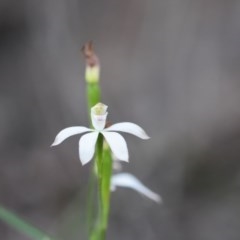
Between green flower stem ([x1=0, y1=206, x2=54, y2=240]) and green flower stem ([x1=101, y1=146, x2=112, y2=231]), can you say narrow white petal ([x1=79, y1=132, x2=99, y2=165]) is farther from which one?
green flower stem ([x1=0, y1=206, x2=54, y2=240])

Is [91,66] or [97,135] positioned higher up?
[91,66]

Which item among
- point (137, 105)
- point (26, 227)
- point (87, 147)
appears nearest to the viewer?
point (87, 147)

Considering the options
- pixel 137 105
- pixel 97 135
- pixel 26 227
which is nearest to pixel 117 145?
pixel 97 135

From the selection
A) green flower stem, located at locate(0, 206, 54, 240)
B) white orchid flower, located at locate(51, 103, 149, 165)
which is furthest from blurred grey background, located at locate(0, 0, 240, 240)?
white orchid flower, located at locate(51, 103, 149, 165)

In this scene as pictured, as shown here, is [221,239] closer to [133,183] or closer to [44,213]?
[44,213]

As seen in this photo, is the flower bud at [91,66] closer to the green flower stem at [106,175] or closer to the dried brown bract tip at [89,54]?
the dried brown bract tip at [89,54]

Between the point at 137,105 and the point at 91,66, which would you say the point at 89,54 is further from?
the point at 137,105

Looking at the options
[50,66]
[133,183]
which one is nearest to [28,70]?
[50,66]

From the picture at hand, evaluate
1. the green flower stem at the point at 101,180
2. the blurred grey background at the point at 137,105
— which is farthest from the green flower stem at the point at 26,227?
the blurred grey background at the point at 137,105
